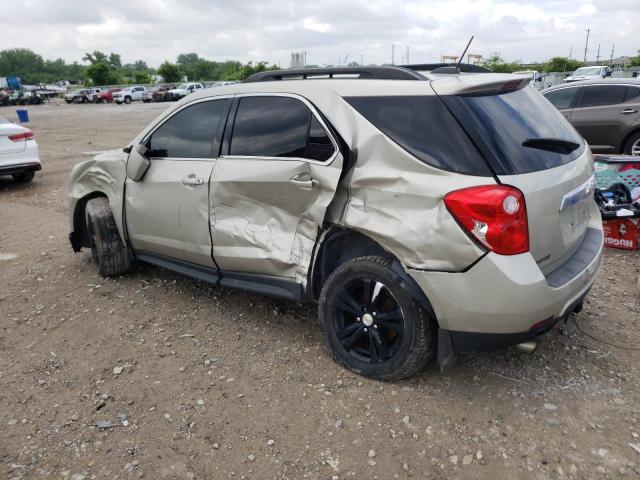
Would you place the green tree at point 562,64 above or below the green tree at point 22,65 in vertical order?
below

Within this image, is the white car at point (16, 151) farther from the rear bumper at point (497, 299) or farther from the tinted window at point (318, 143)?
the rear bumper at point (497, 299)

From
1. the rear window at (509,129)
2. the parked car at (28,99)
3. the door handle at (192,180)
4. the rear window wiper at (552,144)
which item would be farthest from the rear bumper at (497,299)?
the parked car at (28,99)

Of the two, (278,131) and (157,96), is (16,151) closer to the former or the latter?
(278,131)

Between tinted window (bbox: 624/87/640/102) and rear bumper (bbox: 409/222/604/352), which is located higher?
tinted window (bbox: 624/87/640/102)

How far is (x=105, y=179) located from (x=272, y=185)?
1996 mm

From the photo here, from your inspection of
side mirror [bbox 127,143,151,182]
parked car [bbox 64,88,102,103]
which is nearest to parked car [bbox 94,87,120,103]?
parked car [bbox 64,88,102,103]

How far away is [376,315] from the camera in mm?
2893

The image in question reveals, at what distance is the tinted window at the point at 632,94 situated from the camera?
8174 mm

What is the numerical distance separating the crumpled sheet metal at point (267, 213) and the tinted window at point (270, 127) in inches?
3.1

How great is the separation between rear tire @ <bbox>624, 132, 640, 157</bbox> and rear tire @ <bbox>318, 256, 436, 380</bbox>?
6.93 metres

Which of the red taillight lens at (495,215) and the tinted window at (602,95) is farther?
the tinted window at (602,95)

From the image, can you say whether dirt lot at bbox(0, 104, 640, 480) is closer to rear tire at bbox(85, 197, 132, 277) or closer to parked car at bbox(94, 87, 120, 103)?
rear tire at bbox(85, 197, 132, 277)

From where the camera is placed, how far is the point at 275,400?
9.57ft

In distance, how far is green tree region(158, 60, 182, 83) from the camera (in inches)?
2778
